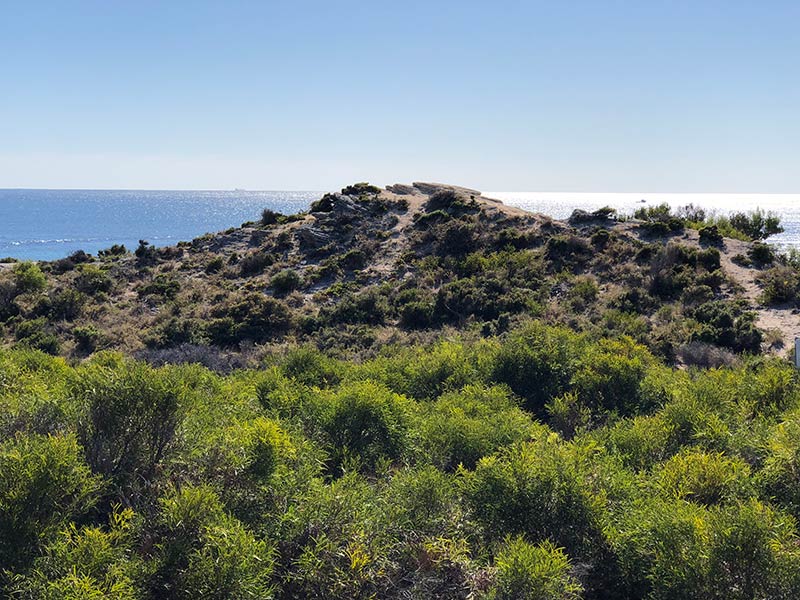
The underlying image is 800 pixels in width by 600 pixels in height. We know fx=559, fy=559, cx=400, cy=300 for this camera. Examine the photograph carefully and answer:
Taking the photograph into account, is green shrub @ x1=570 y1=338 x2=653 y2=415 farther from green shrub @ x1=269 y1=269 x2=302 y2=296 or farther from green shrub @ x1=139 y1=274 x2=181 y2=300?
green shrub @ x1=139 y1=274 x2=181 y2=300

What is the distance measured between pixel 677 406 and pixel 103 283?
106 feet

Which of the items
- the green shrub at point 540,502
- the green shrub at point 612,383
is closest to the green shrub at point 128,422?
the green shrub at point 540,502

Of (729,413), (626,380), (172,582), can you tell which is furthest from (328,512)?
(626,380)

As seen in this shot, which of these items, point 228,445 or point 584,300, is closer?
point 228,445

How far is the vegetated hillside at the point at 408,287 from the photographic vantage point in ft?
81.5

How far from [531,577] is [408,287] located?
86.7ft

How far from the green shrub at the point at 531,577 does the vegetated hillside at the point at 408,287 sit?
689 inches

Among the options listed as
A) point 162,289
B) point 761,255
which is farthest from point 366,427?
point 761,255

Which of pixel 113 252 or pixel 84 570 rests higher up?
pixel 113 252

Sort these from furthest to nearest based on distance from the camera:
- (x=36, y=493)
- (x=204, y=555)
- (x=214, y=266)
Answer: (x=214, y=266), (x=36, y=493), (x=204, y=555)

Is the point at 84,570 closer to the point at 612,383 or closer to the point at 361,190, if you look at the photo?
the point at 612,383

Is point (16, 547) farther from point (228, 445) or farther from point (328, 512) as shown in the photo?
point (328, 512)

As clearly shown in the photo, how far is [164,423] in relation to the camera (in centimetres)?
798

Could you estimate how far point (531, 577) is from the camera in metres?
5.63
